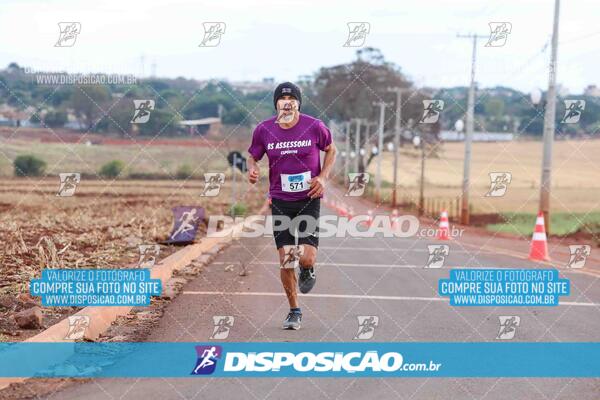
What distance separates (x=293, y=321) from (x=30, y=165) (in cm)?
3476

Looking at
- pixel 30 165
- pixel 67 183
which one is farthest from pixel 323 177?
pixel 30 165

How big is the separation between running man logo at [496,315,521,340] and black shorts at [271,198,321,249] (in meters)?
1.92

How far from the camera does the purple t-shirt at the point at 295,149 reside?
935 cm

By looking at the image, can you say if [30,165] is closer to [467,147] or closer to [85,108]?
[85,108]

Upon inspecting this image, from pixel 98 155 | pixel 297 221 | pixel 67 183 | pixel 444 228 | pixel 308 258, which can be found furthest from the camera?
pixel 98 155

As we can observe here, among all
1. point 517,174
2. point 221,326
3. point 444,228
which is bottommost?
point 517,174

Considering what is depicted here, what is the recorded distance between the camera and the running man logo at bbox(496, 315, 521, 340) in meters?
9.52

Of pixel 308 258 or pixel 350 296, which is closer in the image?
pixel 308 258

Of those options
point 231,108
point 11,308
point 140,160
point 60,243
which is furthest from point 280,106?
point 140,160

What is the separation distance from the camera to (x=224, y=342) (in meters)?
8.77

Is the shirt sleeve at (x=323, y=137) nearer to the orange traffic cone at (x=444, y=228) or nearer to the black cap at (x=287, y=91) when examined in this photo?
the black cap at (x=287, y=91)

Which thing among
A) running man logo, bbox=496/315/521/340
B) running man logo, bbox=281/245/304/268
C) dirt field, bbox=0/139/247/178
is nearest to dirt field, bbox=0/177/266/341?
dirt field, bbox=0/139/247/178

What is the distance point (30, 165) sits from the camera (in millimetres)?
42469

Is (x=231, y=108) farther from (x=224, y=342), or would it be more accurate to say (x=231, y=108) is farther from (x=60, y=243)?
(x=224, y=342)
